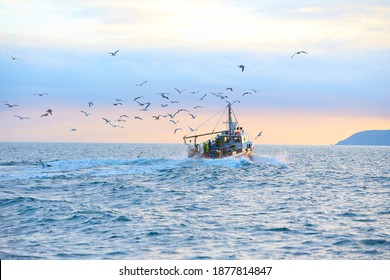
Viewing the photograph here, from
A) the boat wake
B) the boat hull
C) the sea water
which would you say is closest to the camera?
the sea water

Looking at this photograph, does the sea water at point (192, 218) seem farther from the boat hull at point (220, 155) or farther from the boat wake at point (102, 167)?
the boat hull at point (220, 155)

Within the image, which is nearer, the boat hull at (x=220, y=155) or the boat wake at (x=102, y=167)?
the boat wake at (x=102, y=167)

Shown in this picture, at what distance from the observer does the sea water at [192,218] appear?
1705 centimetres

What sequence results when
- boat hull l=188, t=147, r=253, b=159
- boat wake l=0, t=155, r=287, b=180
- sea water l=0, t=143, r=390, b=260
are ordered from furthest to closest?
1. boat hull l=188, t=147, r=253, b=159
2. boat wake l=0, t=155, r=287, b=180
3. sea water l=0, t=143, r=390, b=260

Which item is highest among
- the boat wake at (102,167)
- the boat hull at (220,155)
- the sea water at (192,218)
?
the boat hull at (220,155)

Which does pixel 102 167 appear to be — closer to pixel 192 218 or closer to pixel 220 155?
pixel 220 155

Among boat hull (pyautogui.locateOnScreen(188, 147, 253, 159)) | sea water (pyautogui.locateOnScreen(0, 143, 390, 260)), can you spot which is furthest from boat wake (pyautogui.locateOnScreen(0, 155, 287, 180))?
sea water (pyautogui.locateOnScreen(0, 143, 390, 260))

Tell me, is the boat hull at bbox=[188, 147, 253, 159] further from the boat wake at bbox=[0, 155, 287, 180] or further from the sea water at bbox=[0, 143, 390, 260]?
the sea water at bbox=[0, 143, 390, 260]

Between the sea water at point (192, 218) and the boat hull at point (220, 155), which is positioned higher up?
the boat hull at point (220, 155)

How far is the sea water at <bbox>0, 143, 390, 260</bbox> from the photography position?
55.9 feet

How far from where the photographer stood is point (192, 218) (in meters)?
22.8

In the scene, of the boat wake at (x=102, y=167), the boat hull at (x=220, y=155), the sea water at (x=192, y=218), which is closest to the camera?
the sea water at (x=192, y=218)

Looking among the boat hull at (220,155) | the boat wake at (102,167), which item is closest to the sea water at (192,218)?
the boat wake at (102,167)

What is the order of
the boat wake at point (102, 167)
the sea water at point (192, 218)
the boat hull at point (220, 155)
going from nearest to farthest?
1. the sea water at point (192, 218)
2. the boat wake at point (102, 167)
3. the boat hull at point (220, 155)
